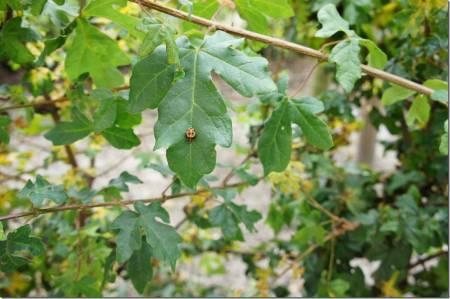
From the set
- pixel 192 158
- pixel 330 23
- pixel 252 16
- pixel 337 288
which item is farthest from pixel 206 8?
pixel 337 288

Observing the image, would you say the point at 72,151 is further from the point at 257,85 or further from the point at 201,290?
the point at 257,85

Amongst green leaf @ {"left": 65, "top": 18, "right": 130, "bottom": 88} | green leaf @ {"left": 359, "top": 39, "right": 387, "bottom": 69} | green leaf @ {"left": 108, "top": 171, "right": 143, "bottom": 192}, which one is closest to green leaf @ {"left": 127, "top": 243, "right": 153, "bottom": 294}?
green leaf @ {"left": 108, "top": 171, "right": 143, "bottom": 192}

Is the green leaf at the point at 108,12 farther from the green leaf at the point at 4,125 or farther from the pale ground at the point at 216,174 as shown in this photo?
the pale ground at the point at 216,174

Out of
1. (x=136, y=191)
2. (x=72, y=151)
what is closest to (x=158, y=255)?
(x=72, y=151)

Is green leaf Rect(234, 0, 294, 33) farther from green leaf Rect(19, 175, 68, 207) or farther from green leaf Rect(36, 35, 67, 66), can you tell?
green leaf Rect(19, 175, 68, 207)

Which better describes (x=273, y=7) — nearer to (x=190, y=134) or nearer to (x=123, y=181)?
(x=190, y=134)

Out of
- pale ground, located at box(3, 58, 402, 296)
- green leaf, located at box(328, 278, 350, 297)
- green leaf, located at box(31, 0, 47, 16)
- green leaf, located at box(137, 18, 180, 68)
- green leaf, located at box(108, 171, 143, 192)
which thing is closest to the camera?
green leaf, located at box(137, 18, 180, 68)

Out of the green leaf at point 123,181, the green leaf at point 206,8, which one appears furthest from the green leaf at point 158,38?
the green leaf at point 123,181
